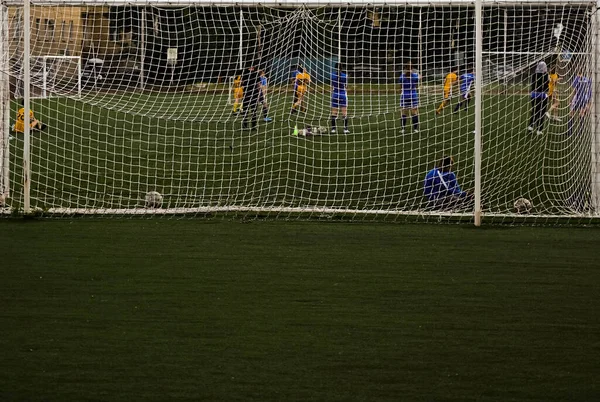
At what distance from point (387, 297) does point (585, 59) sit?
5143mm

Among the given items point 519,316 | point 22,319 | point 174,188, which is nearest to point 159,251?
point 22,319

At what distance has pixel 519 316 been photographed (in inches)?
241

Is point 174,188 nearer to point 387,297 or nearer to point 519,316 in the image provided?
point 387,297

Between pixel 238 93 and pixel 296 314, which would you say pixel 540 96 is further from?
pixel 296 314

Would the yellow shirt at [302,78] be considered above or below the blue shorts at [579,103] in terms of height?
above

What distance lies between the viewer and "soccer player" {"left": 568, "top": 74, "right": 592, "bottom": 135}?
419 inches

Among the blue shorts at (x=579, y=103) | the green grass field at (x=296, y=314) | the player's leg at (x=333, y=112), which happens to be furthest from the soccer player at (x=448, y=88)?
the green grass field at (x=296, y=314)

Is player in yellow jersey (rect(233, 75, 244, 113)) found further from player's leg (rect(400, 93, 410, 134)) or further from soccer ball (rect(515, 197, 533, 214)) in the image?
→ soccer ball (rect(515, 197, 533, 214))

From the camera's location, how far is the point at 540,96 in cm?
1513

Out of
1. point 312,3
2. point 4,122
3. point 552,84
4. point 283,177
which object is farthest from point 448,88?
point 4,122

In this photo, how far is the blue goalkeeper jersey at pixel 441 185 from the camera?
1063 cm

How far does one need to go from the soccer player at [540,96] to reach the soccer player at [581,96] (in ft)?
7.20

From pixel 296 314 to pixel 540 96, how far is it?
991cm

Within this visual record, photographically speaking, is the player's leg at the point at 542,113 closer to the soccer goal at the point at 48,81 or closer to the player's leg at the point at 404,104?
the player's leg at the point at 404,104
